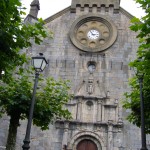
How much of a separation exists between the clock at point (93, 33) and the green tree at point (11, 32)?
1350cm

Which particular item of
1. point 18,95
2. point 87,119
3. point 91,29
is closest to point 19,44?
point 18,95

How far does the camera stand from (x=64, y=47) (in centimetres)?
2420

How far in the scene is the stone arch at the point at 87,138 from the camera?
20172 mm

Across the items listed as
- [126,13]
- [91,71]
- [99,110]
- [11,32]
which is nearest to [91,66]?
[91,71]

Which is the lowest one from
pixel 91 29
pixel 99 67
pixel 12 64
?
pixel 12 64

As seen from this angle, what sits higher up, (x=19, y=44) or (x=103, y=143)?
(x=19, y=44)

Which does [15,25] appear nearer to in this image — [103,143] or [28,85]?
[28,85]

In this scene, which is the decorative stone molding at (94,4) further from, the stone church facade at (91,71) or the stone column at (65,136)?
the stone column at (65,136)

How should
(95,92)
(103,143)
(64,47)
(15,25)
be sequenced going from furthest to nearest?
(64,47) → (95,92) → (103,143) → (15,25)

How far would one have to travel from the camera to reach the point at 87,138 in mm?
20609

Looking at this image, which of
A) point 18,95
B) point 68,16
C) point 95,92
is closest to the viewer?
point 18,95

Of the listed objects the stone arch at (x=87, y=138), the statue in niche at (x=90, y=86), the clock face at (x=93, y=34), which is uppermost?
the clock face at (x=93, y=34)

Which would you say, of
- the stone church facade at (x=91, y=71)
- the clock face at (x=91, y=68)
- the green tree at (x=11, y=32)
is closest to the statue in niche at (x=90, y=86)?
the stone church facade at (x=91, y=71)

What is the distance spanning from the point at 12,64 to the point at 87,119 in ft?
37.9
